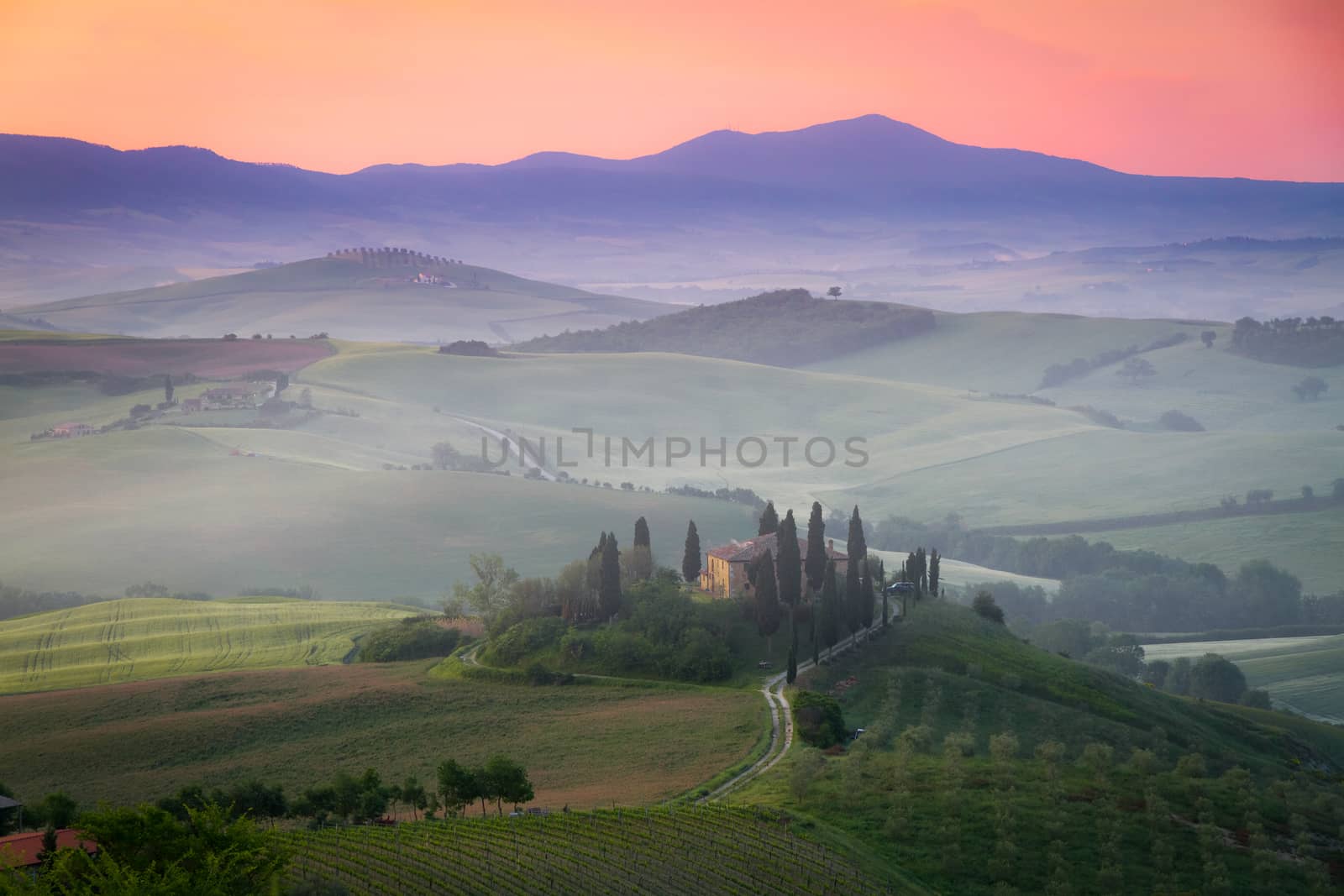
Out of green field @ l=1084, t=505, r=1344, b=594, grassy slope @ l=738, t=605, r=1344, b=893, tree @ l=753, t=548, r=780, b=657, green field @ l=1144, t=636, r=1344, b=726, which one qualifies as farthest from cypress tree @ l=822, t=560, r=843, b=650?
green field @ l=1084, t=505, r=1344, b=594

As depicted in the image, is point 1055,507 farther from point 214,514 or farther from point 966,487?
point 214,514

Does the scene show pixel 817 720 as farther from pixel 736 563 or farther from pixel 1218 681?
pixel 1218 681

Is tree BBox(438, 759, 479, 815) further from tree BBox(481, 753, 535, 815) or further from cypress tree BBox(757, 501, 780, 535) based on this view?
cypress tree BBox(757, 501, 780, 535)

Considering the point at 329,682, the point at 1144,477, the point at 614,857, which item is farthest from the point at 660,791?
the point at 1144,477

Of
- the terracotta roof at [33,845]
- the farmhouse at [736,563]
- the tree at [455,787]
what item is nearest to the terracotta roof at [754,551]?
the farmhouse at [736,563]

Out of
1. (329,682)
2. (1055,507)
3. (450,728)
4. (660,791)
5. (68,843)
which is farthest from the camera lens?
(1055,507)

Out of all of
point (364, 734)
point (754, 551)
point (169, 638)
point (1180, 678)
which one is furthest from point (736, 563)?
point (1180, 678)

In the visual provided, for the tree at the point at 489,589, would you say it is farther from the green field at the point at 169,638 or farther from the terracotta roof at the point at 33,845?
the terracotta roof at the point at 33,845
